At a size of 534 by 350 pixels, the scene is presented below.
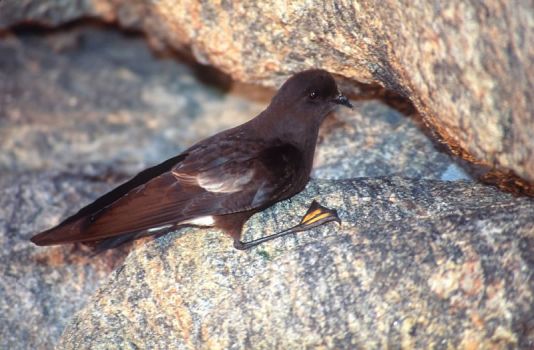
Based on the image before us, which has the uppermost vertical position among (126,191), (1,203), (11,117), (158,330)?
(126,191)

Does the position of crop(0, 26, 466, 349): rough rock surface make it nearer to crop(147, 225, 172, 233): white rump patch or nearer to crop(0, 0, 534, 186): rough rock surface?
crop(0, 0, 534, 186): rough rock surface

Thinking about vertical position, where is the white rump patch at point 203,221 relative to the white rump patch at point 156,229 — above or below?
above

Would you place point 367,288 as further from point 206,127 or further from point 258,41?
point 206,127

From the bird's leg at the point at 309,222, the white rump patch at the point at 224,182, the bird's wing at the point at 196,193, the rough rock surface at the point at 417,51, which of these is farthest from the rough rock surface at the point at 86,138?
the white rump patch at the point at 224,182

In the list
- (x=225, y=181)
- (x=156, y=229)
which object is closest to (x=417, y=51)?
(x=225, y=181)

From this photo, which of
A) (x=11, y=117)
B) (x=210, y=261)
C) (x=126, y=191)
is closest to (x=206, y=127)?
(x=11, y=117)

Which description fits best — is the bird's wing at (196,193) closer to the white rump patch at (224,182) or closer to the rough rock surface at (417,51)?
the white rump patch at (224,182)
